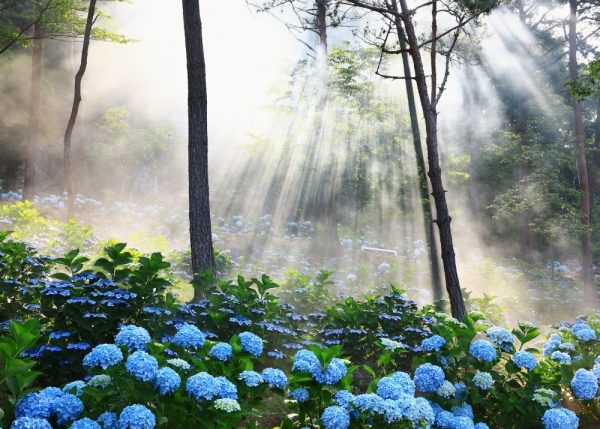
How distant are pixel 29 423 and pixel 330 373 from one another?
1344 millimetres

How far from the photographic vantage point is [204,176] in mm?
5852

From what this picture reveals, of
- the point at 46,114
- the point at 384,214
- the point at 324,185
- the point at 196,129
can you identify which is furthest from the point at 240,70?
the point at 196,129

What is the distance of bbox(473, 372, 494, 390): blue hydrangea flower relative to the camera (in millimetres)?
3203

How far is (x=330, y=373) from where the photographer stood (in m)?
2.43

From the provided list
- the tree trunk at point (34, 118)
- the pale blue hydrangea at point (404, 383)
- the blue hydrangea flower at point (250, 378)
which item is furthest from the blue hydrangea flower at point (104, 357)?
the tree trunk at point (34, 118)

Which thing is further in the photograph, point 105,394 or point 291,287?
point 291,287

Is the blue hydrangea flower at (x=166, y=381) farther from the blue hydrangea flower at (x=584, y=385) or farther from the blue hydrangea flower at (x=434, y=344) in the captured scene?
the blue hydrangea flower at (x=584, y=385)

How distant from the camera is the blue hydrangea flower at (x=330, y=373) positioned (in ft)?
7.95

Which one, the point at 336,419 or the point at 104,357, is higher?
the point at 104,357

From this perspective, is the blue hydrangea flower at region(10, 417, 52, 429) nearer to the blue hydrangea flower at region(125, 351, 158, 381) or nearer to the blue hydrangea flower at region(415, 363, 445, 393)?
the blue hydrangea flower at region(125, 351, 158, 381)

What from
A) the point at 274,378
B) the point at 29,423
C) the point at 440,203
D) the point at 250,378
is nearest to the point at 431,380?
the point at 274,378

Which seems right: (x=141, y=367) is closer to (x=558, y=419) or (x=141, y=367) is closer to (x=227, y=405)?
(x=227, y=405)

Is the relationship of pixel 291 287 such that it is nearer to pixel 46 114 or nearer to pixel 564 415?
pixel 564 415

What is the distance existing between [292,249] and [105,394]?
1034 centimetres
